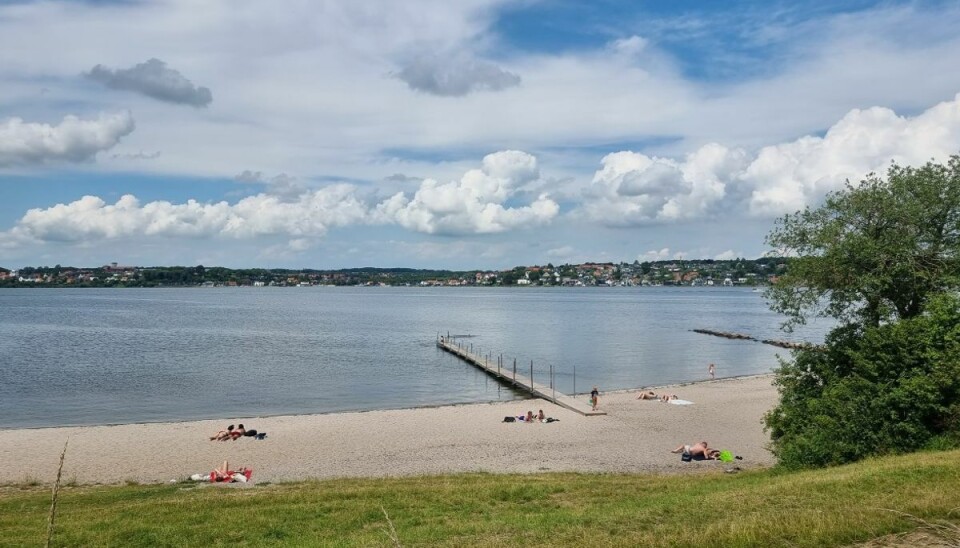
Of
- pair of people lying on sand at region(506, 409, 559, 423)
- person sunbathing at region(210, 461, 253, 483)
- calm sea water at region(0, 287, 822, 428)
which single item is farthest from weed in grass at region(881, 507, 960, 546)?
calm sea water at region(0, 287, 822, 428)

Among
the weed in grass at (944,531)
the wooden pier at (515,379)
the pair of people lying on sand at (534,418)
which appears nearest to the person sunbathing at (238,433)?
the pair of people lying on sand at (534,418)

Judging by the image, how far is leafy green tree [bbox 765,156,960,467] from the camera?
1806 centimetres

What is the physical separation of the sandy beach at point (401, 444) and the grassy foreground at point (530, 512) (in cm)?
634

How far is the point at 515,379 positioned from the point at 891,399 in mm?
36767

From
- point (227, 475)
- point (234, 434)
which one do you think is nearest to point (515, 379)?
point (234, 434)

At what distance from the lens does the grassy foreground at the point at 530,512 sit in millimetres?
9102

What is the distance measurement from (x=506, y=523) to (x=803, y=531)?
17.0 feet

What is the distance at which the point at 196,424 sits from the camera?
36.9 metres

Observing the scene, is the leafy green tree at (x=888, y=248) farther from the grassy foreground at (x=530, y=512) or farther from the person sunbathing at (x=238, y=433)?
the person sunbathing at (x=238, y=433)

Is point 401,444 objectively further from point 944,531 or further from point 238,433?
point 944,531

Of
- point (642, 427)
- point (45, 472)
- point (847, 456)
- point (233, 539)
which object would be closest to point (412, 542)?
point (233, 539)

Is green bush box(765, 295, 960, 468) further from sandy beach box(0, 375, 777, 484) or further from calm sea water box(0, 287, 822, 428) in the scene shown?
calm sea water box(0, 287, 822, 428)

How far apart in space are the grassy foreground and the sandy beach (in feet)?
20.8

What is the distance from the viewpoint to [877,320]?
888 inches
